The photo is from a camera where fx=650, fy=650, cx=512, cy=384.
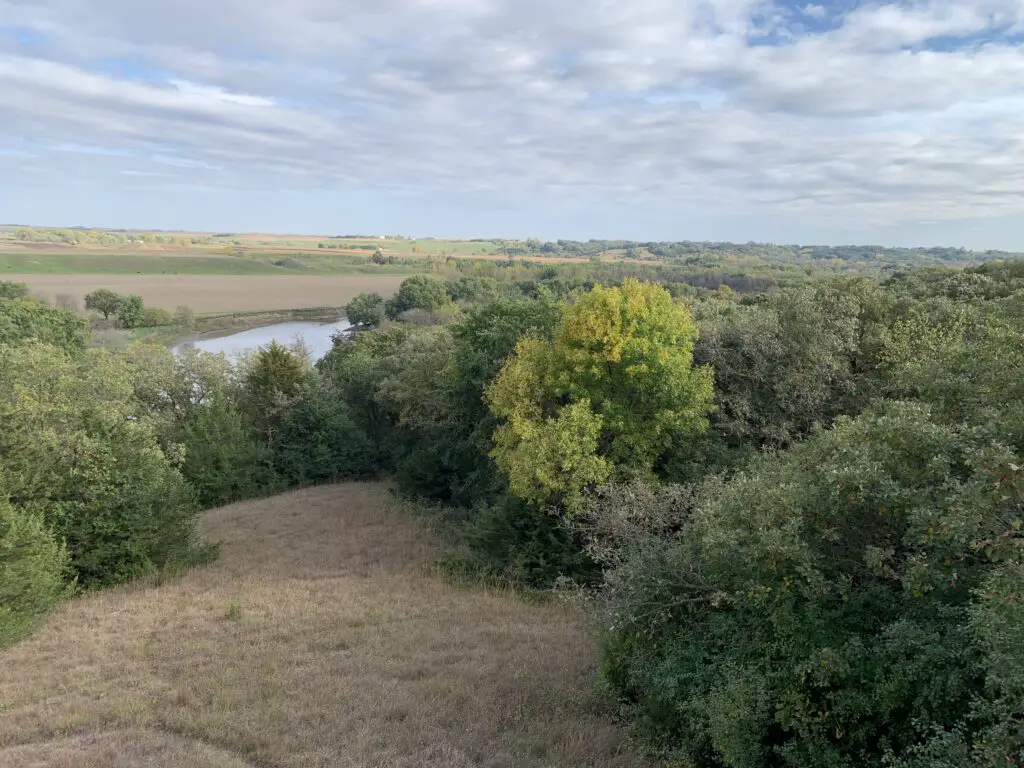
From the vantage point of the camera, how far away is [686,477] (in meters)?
19.3

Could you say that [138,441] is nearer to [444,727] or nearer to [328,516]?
[328,516]

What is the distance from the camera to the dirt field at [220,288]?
107688 mm

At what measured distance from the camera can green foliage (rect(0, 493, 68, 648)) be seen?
1502 cm

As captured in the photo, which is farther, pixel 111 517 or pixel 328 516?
pixel 328 516

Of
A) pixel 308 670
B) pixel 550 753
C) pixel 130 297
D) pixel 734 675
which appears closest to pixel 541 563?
pixel 308 670

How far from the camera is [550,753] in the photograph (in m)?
9.76

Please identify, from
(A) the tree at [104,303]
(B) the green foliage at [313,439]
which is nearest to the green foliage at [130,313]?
(A) the tree at [104,303]

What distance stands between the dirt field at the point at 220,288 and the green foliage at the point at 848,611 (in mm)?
A: 106542

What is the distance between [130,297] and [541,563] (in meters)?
91.0

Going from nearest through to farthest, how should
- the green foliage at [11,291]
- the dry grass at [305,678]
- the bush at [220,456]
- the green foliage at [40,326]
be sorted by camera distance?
the dry grass at [305,678] → the bush at [220,456] → the green foliage at [40,326] → the green foliage at [11,291]

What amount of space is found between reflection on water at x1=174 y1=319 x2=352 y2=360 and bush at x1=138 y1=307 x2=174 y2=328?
7.89 m

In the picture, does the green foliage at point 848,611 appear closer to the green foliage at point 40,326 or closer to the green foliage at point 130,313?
Result: the green foliage at point 40,326

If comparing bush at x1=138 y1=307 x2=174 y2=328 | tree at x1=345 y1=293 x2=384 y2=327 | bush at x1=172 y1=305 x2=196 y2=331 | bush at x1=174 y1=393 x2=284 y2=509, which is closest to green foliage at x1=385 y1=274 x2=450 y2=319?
tree at x1=345 y1=293 x2=384 y2=327

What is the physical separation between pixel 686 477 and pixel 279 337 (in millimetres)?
82409
